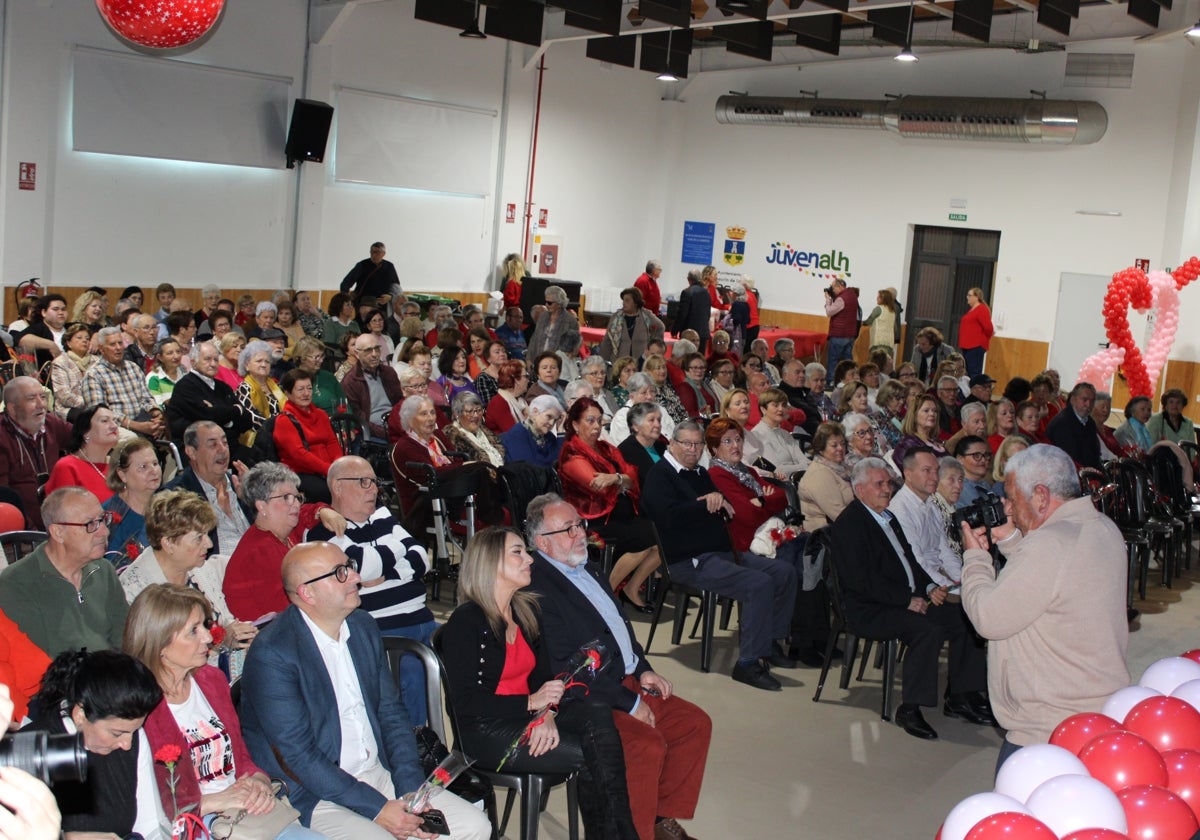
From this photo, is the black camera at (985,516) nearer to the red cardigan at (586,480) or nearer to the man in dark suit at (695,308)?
the red cardigan at (586,480)

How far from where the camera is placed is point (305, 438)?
6.08 meters

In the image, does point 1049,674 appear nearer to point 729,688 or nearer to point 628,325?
point 729,688

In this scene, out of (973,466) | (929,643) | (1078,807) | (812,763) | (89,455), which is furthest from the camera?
(973,466)

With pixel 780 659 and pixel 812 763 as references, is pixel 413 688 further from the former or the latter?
pixel 780 659

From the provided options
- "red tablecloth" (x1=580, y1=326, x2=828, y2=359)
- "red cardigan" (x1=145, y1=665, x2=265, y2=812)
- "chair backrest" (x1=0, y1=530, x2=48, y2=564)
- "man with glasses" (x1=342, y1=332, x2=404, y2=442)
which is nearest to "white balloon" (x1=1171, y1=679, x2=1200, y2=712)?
"red cardigan" (x1=145, y1=665, x2=265, y2=812)

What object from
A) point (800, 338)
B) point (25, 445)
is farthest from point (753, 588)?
point (800, 338)

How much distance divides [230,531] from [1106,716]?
3022mm

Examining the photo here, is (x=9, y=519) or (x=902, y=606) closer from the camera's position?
(x=9, y=519)

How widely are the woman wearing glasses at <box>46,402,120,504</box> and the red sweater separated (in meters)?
1.20

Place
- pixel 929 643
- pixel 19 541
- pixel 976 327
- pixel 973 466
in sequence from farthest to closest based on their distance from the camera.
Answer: pixel 976 327
pixel 973 466
pixel 929 643
pixel 19 541

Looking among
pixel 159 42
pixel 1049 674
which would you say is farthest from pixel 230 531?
pixel 1049 674

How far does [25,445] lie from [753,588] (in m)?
3.11

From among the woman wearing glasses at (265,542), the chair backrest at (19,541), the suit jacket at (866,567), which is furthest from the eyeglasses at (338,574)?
the suit jacket at (866,567)

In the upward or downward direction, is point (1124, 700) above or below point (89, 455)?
below
